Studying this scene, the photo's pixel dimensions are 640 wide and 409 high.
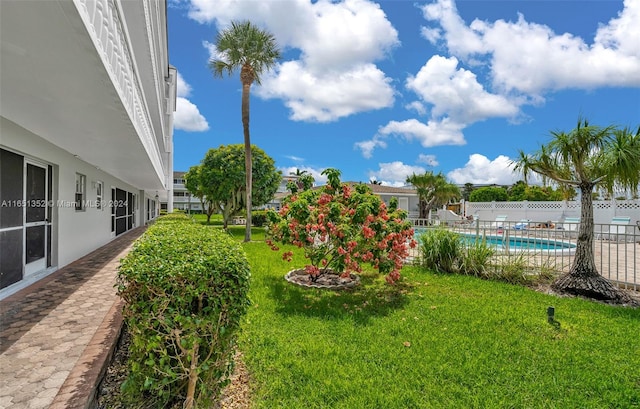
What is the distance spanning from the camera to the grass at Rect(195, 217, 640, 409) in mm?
3270

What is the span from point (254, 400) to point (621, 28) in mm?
13298

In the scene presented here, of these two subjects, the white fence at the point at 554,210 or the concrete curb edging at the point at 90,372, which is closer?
the concrete curb edging at the point at 90,372

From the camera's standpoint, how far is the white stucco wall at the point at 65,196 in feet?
20.6

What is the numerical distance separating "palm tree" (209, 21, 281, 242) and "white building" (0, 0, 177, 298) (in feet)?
15.6

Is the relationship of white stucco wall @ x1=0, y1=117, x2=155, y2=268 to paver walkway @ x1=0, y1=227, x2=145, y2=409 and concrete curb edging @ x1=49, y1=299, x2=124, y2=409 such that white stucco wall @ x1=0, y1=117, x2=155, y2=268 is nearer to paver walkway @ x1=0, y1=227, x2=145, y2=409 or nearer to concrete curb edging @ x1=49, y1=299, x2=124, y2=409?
paver walkway @ x1=0, y1=227, x2=145, y2=409

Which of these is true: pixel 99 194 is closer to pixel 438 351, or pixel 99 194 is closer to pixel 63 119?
pixel 63 119

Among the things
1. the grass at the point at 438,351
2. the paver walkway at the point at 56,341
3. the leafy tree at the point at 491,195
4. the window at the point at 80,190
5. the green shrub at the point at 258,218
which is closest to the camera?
the paver walkway at the point at 56,341

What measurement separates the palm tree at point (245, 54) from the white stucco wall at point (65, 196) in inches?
332

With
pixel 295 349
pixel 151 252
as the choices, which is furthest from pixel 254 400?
pixel 151 252

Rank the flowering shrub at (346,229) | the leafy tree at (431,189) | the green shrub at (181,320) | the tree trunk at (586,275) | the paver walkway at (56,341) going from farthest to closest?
the leafy tree at (431,189) < the flowering shrub at (346,229) < the tree trunk at (586,275) < the paver walkway at (56,341) < the green shrub at (181,320)

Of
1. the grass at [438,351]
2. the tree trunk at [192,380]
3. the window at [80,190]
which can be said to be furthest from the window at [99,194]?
the tree trunk at [192,380]

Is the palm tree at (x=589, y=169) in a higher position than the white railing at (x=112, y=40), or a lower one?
lower

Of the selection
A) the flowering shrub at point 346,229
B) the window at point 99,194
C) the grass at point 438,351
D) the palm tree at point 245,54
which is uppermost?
the palm tree at point 245,54

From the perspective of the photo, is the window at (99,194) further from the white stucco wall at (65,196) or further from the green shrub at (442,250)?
the green shrub at (442,250)
